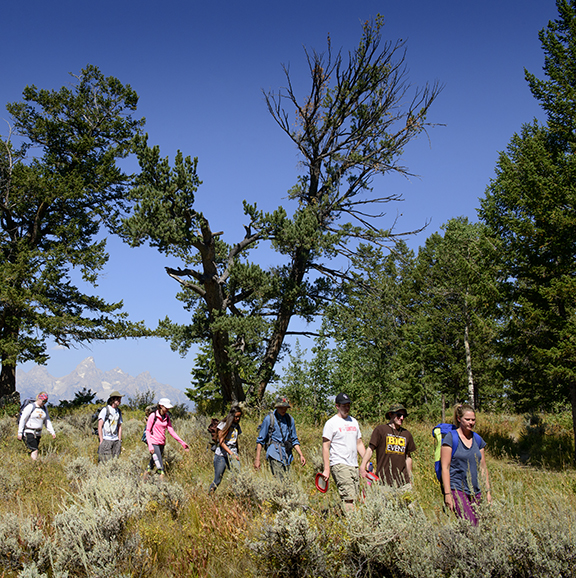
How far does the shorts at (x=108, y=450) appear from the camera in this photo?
8027 millimetres

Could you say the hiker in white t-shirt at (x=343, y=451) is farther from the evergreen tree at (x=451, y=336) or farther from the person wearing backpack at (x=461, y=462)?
the evergreen tree at (x=451, y=336)

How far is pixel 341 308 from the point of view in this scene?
45.4ft

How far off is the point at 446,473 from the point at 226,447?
10.9ft

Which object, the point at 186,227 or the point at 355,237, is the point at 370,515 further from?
the point at 355,237

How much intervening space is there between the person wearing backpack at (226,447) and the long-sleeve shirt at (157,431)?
120 cm

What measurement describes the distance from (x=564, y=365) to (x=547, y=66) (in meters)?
9.45

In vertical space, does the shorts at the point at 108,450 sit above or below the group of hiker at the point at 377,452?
below

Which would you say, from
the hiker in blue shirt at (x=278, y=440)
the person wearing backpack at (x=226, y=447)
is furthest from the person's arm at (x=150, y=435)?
the hiker in blue shirt at (x=278, y=440)

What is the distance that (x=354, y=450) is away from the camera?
5738 millimetres

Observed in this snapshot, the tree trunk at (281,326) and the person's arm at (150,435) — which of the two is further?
the tree trunk at (281,326)

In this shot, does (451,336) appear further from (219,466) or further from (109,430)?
(219,466)

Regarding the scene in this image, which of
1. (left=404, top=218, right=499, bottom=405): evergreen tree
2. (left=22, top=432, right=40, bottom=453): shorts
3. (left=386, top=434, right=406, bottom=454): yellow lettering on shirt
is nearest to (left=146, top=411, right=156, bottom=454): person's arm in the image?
(left=22, top=432, right=40, bottom=453): shorts

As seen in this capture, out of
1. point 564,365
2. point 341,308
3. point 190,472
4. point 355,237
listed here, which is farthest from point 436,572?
point 355,237

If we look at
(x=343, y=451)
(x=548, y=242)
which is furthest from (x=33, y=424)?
(x=548, y=242)
